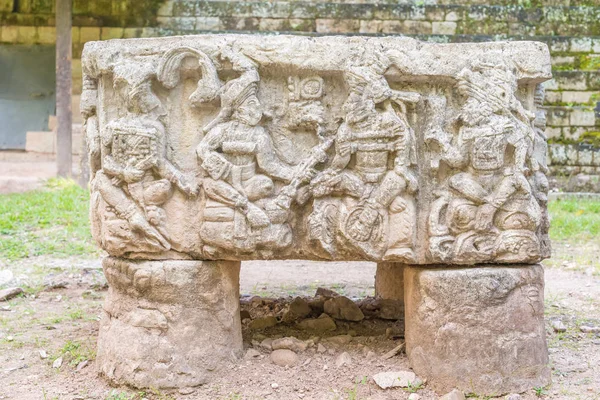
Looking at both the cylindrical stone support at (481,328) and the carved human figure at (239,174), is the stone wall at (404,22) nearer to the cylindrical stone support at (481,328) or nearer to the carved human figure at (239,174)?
the cylindrical stone support at (481,328)

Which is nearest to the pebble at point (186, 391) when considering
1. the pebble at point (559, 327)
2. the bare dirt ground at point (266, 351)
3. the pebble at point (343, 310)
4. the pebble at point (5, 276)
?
the bare dirt ground at point (266, 351)

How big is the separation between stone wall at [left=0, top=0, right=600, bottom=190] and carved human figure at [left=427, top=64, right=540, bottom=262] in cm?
723

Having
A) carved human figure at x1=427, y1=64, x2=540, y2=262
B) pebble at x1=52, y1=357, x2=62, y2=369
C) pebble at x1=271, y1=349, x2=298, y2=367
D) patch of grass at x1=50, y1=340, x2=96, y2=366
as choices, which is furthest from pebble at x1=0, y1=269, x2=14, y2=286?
carved human figure at x1=427, y1=64, x2=540, y2=262

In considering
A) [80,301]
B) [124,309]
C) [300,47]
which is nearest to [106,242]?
[124,309]

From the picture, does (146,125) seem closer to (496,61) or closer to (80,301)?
(496,61)

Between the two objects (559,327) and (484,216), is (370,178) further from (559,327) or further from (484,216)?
(559,327)

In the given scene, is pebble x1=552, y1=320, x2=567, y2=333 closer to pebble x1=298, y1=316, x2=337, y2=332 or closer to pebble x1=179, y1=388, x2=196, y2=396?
pebble x1=298, y1=316, x2=337, y2=332

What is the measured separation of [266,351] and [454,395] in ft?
3.20

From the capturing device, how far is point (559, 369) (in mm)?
3578

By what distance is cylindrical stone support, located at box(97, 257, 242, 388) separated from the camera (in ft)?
10.8

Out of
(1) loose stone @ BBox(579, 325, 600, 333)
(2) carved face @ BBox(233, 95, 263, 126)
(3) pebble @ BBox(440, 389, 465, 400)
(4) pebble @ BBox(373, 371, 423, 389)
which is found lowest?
(3) pebble @ BBox(440, 389, 465, 400)

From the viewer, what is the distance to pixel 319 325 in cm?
404

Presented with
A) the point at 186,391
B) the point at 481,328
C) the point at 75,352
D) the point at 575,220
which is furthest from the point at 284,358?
the point at 575,220

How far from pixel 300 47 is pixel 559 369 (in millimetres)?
1981
